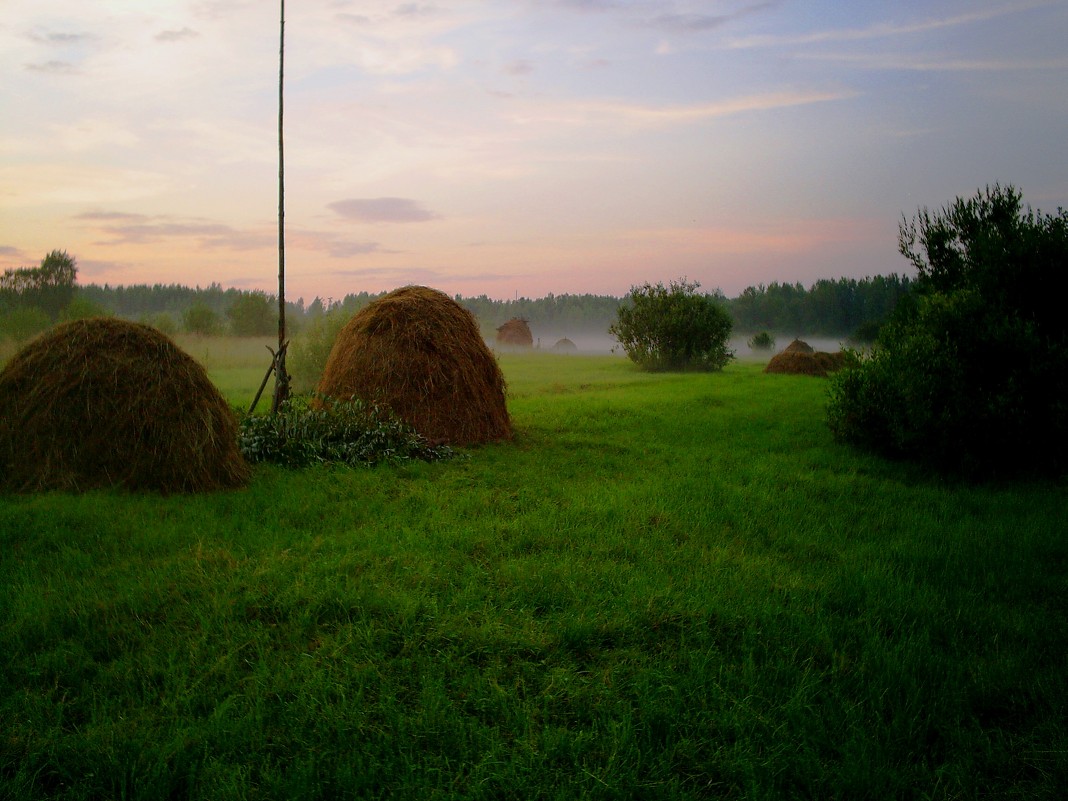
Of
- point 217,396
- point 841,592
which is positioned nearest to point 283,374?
point 217,396

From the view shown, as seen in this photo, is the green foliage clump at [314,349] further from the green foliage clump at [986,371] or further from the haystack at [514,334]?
the haystack at [514,334]

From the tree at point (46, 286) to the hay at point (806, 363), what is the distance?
2688 centimetres

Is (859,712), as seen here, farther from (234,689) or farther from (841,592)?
(234,689)

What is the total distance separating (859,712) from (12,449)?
28.9 ft

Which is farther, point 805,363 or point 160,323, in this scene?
point 805,363

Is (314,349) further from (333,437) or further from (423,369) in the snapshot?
(333,437)

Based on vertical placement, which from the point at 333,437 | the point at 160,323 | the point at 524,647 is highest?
the point at 160,323

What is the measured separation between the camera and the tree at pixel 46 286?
21.2 metres

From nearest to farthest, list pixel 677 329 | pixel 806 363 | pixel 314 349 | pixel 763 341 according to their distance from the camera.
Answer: pixel 314 349
pixel 806 363
pixel 677 329
pixel 763 341

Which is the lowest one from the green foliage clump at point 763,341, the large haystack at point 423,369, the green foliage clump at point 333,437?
the green foliage clump at point 333,437

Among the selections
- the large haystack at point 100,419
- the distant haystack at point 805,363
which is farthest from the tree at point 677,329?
the large haystack at point 100,419

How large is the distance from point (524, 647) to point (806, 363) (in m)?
A: 25.9

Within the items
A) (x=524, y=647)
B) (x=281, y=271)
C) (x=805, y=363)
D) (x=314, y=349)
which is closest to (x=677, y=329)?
(x=805, y=363)

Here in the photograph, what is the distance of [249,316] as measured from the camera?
36438mm
